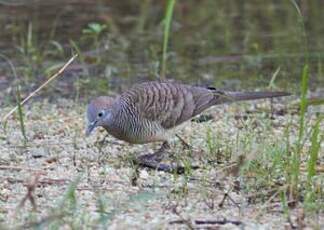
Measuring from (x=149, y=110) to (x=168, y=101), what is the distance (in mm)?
150

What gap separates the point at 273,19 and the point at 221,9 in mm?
638

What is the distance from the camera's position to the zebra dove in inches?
250

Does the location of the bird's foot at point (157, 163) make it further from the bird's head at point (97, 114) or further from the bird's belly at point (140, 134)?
the bird's head at point (97, 114)

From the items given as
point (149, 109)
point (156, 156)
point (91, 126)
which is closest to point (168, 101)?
point (149, 109)

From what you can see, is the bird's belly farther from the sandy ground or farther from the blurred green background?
the blurred green background

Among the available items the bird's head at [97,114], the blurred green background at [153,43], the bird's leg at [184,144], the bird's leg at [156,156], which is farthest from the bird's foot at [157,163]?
the blurred green background at [153,43]

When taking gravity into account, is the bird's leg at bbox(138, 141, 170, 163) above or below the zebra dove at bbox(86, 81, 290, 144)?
below

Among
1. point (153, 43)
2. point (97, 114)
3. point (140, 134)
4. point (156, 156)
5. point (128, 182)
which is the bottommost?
point (128, 182)

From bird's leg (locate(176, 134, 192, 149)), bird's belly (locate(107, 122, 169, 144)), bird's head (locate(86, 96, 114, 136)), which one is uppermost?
bird's head (locate(86, 96, 114, 136))

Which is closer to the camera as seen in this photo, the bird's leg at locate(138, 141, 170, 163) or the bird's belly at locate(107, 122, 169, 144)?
the bird's leg at locate(138, 141, 170, 163)

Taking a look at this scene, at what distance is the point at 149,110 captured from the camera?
21.3 feet

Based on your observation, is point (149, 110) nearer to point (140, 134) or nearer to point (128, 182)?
point (140, 134)

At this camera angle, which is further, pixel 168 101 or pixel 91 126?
pixel 168 101

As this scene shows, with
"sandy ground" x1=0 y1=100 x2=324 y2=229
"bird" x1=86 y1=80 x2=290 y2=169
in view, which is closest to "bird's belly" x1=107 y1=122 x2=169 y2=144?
"bird" x1=86 y1=80 x2=290 y2=169
